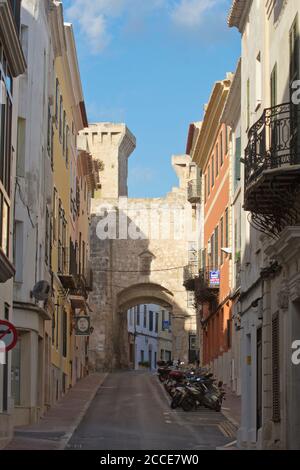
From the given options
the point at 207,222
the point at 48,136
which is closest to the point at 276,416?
the point at 48,136

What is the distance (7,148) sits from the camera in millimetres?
21578

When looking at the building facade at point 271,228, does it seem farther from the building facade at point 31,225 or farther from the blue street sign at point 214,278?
the blue street sign at point 214,278

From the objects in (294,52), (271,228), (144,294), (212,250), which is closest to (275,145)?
(294,52)

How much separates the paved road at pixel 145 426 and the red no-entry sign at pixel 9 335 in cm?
559

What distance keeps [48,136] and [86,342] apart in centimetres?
2787

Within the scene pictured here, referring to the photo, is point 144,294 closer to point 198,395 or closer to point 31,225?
point 198,395

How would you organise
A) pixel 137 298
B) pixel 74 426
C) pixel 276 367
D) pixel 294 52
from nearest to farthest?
pixel 294 52
pixel 276 367
pixel 74 426
pixel 137 298

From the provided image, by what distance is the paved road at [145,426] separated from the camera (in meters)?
22.1

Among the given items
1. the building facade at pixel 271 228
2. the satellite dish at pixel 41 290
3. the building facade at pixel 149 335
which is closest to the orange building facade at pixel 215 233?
the satellite dish at pixel 41 290

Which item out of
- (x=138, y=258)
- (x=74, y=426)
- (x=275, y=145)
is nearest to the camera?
(x=275, y=145)

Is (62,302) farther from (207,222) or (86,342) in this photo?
(86,342)

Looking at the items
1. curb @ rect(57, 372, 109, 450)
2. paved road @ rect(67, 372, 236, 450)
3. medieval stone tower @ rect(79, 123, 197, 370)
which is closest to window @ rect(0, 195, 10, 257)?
curb @ rect(57, 372, 109, 450)

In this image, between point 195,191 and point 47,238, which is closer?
point 47,238

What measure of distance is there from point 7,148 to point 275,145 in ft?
25.8
